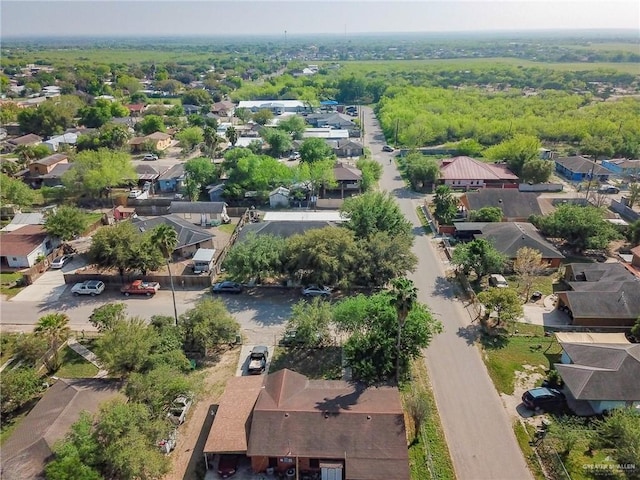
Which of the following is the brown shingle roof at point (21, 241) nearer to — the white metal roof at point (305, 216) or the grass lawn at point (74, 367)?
the grass lawn at point (74, 367)

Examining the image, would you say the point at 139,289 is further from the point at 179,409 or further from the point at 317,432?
the point at 317,432

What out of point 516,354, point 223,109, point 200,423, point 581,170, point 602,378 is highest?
point 223,109

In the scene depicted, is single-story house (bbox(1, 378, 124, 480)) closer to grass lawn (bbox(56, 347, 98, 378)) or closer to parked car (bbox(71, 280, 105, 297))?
grass lawn (bbox(56, 347, 98, 378))

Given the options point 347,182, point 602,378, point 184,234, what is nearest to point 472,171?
point 347,182

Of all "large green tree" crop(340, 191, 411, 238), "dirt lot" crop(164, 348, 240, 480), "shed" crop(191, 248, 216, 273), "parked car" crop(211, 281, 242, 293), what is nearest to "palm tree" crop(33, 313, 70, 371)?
"dirt lot" crop(164, 348, 240, 480)

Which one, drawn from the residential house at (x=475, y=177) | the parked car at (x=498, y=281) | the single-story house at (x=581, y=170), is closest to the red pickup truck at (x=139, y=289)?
the parked car at (x=498, y=281)

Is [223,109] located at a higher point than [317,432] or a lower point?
higher

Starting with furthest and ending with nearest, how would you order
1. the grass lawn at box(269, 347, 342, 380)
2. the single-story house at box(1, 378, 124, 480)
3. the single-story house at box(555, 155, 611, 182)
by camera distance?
the single-story house at box(555, 155, 611, 182) < the grass lawn at box(269, 347, 342, 380) < the single-story house at box(1, 378, 124, 480)
